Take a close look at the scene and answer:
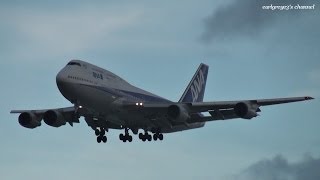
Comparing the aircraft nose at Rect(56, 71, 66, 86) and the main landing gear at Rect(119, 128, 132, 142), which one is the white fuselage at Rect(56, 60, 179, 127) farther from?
the main landing gear at Rect(119, 128, 132, 142)

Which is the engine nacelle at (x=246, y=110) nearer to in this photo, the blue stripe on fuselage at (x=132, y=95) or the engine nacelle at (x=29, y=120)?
the blue stripe on fuselage at (x=132, y=95)

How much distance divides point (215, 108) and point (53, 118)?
16.6m

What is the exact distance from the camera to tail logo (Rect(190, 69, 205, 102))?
87.4 metres

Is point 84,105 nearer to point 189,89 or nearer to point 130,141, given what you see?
point 130,141

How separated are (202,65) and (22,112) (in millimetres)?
27734

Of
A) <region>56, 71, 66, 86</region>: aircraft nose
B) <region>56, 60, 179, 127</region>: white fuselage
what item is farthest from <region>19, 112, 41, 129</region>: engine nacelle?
<region>56, 71, 66, 86</region>: aircraft nose

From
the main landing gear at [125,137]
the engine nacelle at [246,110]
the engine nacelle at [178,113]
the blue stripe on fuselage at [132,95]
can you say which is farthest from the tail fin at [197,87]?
the engine nacelle at [246,110]

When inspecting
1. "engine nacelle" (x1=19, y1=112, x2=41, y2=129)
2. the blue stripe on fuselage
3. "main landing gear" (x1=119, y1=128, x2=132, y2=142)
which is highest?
the blue stripe on fuselage

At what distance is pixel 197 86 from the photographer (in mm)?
89250

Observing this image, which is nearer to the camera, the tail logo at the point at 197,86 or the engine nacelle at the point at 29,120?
the engine nacelle at the point at 29,120

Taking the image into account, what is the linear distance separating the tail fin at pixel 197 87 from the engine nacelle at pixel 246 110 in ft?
57.7

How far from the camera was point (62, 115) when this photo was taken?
239 feet

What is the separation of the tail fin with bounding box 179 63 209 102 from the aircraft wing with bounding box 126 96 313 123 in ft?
46.1

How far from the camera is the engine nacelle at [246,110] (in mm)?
66312
